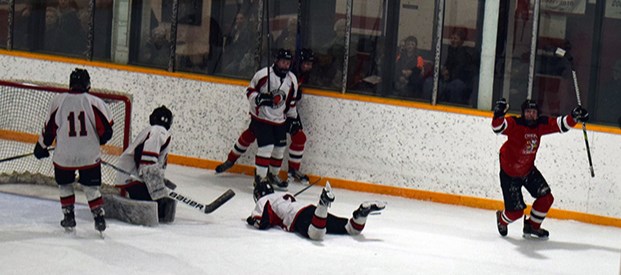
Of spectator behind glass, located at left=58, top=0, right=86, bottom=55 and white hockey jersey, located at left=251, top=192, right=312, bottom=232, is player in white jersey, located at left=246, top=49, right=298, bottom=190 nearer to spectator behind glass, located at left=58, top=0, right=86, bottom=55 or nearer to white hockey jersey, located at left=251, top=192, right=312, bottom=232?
white hockey jersey, located at left=251, top=192, right=312, bottom=232

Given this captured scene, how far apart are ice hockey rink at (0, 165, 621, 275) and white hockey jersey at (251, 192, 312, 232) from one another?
0.09 metres

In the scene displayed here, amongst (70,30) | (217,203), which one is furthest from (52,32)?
(217,203)

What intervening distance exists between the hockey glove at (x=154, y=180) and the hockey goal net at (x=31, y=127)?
72 centimetres

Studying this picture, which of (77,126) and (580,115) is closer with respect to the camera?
(77,126)

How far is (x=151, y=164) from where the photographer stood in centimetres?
833

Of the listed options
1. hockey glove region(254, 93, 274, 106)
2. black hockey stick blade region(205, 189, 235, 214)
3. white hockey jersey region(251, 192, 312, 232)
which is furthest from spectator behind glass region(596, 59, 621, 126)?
black hockey stick blade region(205, 189, 235, 214)

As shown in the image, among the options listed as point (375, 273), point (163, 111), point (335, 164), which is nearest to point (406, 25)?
point (335, 164)

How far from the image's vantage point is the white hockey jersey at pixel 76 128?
7.82m

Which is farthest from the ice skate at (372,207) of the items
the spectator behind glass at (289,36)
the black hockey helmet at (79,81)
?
the spectator behind glass at (289,36)

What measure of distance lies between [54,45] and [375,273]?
520 centimetres

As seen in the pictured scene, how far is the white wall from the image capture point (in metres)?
9.55

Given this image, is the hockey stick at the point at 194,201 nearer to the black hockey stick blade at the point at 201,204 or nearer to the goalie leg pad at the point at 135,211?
the black hockey stick blade at the point at 201,204

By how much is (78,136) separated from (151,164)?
2.12 feet

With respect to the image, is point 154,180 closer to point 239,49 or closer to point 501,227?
point 501,227
